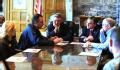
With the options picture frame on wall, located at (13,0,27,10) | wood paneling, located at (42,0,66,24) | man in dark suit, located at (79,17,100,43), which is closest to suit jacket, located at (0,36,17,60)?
man in dark suit, located at (79,17,100,43)

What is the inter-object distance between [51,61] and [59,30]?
7.57 ft

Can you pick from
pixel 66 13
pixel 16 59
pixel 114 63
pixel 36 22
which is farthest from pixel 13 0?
pixel 114 63

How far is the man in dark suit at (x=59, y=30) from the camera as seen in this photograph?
5.23m

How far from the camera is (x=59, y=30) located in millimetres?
5359

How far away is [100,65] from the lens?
2896 mm

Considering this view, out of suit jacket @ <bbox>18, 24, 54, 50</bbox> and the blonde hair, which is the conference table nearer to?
the blonde hair

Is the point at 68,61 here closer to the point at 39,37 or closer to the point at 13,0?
the point at 39,37

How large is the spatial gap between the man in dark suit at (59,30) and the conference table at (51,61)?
4.90 ft

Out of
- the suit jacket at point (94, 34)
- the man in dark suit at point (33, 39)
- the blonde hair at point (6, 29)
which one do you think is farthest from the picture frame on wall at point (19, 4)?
the blonde hair at point (6, 29)

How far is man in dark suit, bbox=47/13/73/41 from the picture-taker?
17.2ft

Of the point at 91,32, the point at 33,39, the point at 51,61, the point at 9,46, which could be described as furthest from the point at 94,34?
the point at 51,61

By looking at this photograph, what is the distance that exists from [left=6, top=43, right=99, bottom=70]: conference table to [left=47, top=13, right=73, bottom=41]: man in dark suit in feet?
4.90

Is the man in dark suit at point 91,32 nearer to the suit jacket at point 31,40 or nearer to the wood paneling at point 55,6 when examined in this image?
the suit jacket at point 31,40

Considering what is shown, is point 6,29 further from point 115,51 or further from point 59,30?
point 115,51
